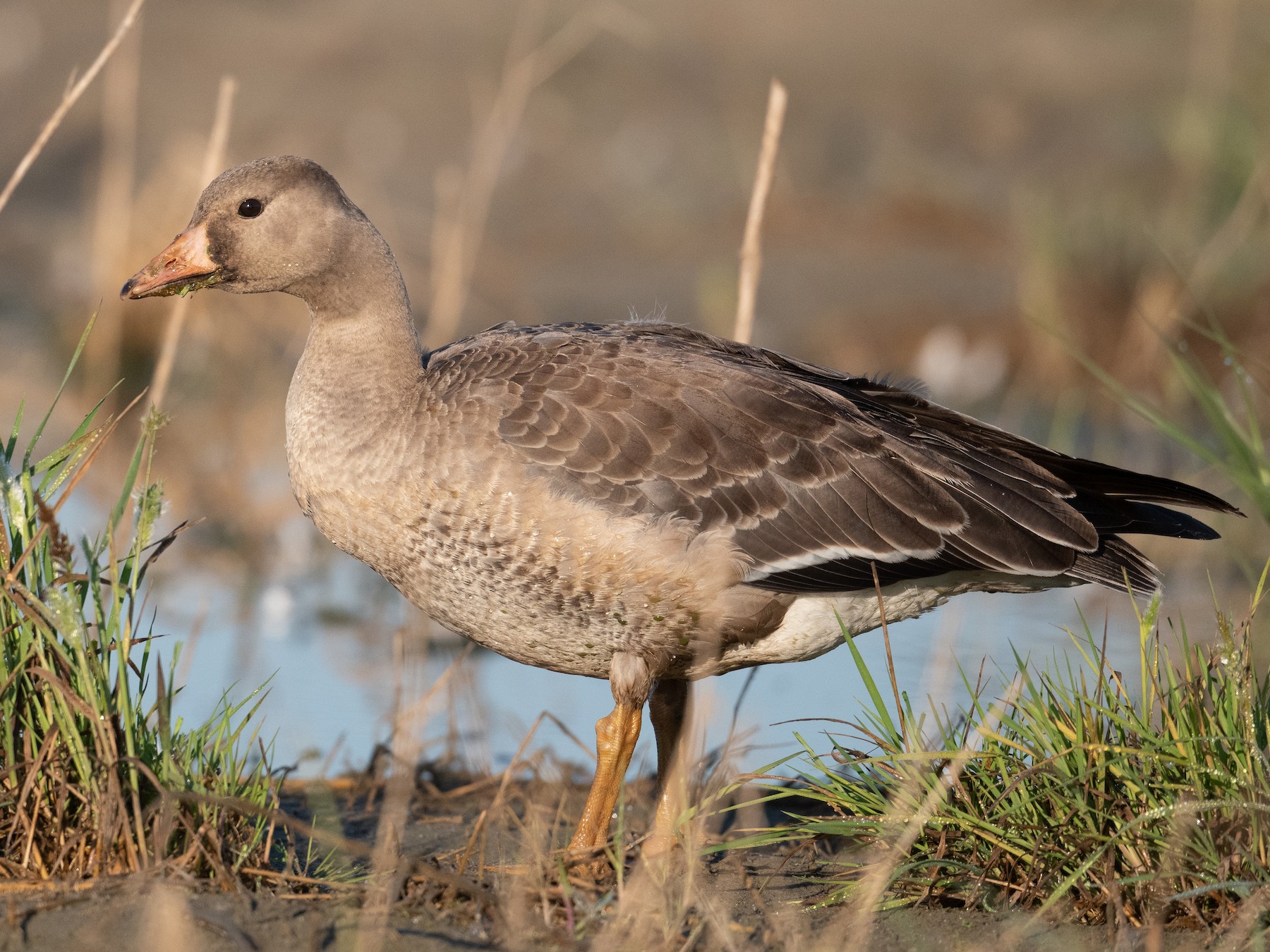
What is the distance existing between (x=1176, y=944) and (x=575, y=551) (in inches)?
70.0

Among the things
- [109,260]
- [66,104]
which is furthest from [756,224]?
[109,260]

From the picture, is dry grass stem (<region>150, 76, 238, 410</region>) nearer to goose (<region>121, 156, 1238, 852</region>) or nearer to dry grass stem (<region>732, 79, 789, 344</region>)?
goose (<region>121, 156, 1238, 852</region>)

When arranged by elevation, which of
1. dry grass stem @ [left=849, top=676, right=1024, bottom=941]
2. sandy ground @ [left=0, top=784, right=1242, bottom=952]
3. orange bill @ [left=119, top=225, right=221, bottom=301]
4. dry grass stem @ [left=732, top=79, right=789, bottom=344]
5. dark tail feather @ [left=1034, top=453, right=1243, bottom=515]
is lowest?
sandy ground @ [left=0, top=784, right=1242, bottom=952]

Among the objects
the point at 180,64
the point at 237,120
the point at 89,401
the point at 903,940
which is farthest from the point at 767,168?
the point at 180,64

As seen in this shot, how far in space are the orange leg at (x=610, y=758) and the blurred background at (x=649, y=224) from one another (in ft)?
2.34

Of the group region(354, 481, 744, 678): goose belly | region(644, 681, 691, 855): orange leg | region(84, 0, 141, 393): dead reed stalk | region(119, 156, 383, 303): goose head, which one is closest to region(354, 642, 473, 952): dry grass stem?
region(354, 481, 744, 678): goose belly

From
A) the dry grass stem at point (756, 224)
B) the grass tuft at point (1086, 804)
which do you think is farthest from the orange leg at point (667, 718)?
the dry grass stem at point (756, 224)

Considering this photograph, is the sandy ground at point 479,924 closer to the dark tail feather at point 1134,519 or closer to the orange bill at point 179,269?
the dark tail feather at point 1134,519

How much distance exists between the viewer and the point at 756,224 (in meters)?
5.37

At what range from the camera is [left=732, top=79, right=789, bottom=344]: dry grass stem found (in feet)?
17.6

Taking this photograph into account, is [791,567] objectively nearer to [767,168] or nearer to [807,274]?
[767,168]

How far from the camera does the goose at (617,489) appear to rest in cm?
421

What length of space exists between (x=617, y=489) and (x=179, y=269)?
1477 mm

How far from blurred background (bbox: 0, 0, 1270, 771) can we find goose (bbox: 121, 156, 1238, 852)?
461 mm
